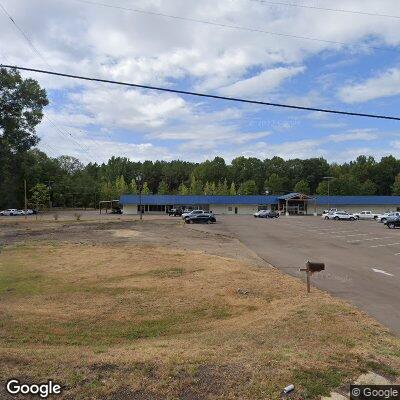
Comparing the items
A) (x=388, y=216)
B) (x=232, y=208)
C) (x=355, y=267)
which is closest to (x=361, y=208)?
(x=232, y=208)

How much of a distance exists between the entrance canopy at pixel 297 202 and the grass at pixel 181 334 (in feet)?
267

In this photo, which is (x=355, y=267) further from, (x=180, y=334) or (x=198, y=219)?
(x=198, y=219)

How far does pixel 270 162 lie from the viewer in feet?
534

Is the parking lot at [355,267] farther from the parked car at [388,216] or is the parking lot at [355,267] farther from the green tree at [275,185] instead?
the green tree at [275,185]

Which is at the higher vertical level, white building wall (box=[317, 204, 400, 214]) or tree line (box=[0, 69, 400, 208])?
tree line (box=[0, 69, 400, 208])

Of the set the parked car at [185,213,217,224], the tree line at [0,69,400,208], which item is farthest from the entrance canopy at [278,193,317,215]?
the parked car at [185,213,217,224]

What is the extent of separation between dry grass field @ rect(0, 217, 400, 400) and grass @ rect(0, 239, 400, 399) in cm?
2

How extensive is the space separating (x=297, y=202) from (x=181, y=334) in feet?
301

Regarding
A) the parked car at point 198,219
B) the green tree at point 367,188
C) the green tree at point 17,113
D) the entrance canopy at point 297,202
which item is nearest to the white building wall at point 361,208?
the entrance canopy at point 297,202

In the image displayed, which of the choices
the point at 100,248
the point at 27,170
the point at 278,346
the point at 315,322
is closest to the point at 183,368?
the point at 278,346

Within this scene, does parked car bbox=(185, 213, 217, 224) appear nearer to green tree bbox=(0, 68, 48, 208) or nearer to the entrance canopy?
green tree bbox=(0, 68, 48, 208)

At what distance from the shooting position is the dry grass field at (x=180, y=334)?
5.91 metres

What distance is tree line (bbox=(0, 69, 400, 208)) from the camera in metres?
65.4

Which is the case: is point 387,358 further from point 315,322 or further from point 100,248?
point 100,248
